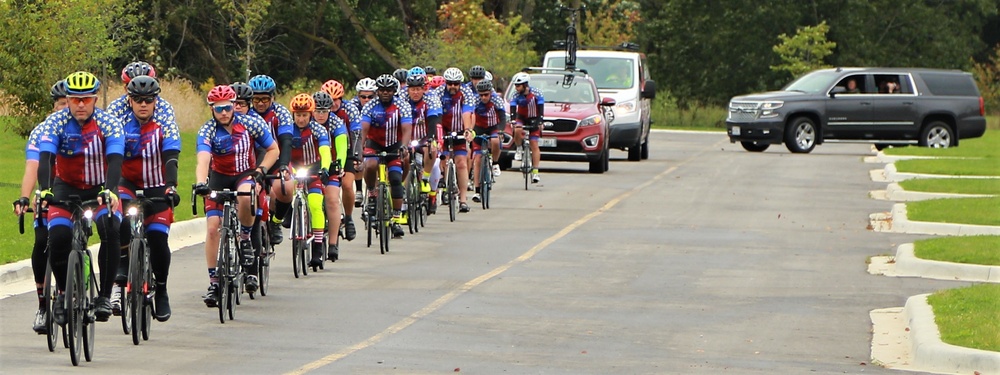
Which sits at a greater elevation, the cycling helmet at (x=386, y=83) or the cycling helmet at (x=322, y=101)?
the cycling helmet at (x=386, y=83)

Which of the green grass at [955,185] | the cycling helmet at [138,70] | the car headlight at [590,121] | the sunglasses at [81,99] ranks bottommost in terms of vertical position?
the green grass at [955,185]

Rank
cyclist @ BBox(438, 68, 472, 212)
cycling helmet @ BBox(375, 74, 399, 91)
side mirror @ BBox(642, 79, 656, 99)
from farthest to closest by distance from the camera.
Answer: side mirror @ BBox(642, 79, 656, 99)
cyclist @ BBox(438, 68, 472, 212)
cycling helmet @ BBox(375, 74, 399, 91)

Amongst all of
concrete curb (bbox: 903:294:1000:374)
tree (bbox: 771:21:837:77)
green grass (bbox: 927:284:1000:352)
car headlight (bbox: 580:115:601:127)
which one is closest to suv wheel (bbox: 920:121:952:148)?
car headlight (bbox: 580:115:601:127)

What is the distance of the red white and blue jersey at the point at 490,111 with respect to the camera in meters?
23.4

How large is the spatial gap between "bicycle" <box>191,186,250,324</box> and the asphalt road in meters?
0.17

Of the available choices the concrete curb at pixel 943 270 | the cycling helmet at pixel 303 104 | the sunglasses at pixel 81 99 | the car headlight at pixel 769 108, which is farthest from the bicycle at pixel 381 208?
the car headlight at pixel 769 108

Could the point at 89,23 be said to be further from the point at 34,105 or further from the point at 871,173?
the point at 871,173

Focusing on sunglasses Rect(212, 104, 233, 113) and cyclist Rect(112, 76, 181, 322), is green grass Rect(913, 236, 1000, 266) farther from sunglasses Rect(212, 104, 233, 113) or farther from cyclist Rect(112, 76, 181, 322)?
cyclist Rect(112, 76, 181, 322)

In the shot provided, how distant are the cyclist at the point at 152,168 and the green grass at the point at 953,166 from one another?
20.4 metres

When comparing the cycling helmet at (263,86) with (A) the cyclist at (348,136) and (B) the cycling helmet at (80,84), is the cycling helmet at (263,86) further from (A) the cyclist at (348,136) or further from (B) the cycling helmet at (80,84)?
(B) the cycling helmet at (80,84)

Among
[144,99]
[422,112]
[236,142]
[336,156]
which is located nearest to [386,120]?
[422,112]

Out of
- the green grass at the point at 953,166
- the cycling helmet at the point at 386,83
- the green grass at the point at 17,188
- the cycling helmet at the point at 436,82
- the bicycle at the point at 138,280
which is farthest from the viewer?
the green grass at the point at 953,166

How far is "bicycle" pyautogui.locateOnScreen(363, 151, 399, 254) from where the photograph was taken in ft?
57.4

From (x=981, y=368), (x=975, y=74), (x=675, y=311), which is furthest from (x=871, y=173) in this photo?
(x=975, y=74)
